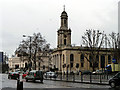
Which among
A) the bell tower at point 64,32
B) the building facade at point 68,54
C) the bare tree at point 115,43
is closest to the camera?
the bare tree at point 115,43

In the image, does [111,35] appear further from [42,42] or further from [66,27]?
[66,27]

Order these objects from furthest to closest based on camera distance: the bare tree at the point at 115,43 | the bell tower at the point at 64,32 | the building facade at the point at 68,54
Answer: the bell tower at the point at 64,32, the building facade at the point at 68,54, the bare tree at the point at 115,43

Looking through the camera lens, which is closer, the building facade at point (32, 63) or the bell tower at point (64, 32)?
the building facade at point (32, 63)

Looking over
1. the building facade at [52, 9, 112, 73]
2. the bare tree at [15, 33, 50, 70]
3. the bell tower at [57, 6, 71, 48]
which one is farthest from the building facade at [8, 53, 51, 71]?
the bell tower at [57, 6, 71, 48]

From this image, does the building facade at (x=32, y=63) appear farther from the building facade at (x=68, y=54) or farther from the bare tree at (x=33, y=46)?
the building facade at (x=68, y=54)

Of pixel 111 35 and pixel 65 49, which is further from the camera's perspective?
pixel 65 49

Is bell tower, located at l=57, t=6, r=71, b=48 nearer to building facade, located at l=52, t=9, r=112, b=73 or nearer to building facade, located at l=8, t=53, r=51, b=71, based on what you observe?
building facade, located at l=52, t=9, r=112, b=73

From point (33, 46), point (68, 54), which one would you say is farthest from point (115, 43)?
point (68, 54)

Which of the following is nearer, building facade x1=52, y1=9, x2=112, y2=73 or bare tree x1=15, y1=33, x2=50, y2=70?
bare tree x1=15, y1=33, x2=50, y2=70

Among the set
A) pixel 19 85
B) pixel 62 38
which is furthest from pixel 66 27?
pixel 19 85

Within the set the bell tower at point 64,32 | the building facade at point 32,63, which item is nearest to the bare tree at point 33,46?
the building facade at point 32,63

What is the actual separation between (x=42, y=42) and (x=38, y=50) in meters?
2.20

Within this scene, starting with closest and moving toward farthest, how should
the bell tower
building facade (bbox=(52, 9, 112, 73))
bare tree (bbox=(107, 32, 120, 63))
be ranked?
1. bare tree (bbox=(107, 32, 120, 63))
2. building facade (bbox=(52, 9, 112, 73))
3. the bell tower

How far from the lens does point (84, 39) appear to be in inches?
2389
